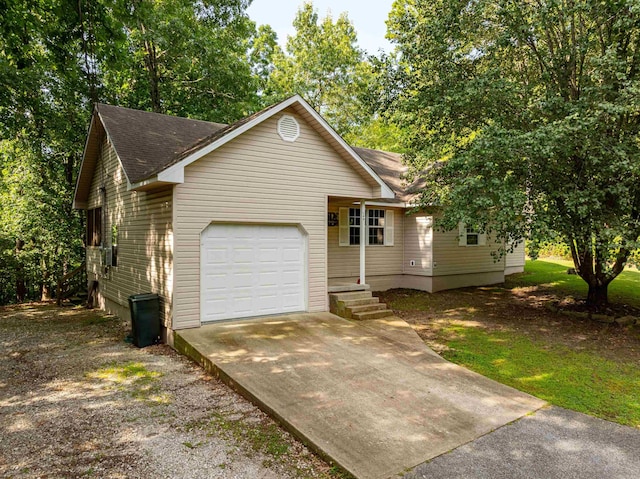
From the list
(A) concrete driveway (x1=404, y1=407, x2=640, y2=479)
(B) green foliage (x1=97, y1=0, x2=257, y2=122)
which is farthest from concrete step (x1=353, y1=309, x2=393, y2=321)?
(B) green foliage (x1=97, y1=0, x2=257, y2=122)

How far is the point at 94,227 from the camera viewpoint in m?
13.2

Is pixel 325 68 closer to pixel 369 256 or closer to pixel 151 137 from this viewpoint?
pixel 369 256

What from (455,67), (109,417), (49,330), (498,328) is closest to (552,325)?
(498,328)

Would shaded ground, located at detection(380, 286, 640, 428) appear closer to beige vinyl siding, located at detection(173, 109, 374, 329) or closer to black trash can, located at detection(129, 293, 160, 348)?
beige vinyl siding, located at detection(173, 109, 374, 329)

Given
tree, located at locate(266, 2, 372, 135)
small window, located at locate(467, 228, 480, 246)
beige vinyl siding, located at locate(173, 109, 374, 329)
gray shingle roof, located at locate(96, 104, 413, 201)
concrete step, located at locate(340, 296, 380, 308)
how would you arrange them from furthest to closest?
tree, located at locate(266, 2, 372, 135) → small window, located at locate(467, 228, 480, 246) → concrete step, located at locate(340, 296, 380, 308) → gray shingle roof, located at locate(96, 104, 413, 201) → beige vinyl siding, located at locate(173, 109, 374, 329)

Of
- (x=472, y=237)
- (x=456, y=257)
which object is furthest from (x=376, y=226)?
(x=472, y=237)

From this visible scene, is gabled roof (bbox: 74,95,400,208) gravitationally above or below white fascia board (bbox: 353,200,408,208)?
above

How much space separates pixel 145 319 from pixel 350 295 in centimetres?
489

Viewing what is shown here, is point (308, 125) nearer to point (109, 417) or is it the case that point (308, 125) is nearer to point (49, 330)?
point (109, 417)

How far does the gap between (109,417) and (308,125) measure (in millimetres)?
7009

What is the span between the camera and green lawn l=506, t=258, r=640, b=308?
40.4 feet

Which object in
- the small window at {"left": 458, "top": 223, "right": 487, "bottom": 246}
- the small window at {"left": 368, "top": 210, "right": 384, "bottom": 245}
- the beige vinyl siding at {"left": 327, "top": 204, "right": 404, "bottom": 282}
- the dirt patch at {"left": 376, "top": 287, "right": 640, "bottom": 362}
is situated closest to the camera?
the dirt patch at {"left": 376, "top": 287, "right": 640, "bottom": 362}

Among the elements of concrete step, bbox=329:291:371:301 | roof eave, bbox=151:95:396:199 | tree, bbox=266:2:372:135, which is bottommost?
concrete step, bbox=329:291:371:301

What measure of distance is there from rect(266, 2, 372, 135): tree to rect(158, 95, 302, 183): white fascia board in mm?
22181
